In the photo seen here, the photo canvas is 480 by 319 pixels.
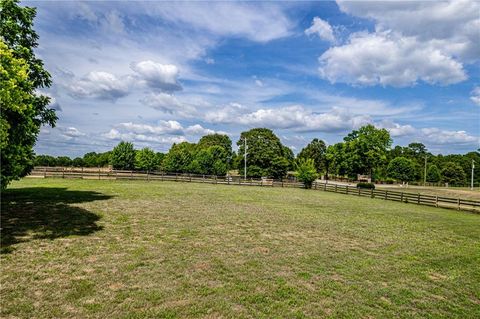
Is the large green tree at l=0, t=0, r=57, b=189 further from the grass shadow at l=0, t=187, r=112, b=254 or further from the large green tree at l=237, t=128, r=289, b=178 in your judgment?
the large green tree at l=237, t=128, r=289, b=178

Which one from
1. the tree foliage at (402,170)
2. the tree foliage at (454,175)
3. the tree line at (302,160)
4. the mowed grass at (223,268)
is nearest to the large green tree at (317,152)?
the tree line at (302,160)

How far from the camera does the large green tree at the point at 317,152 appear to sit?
86.6 meters

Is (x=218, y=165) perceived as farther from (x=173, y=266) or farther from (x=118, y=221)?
(x=173, y=266)

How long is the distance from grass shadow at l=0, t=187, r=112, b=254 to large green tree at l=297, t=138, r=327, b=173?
75.6 meters

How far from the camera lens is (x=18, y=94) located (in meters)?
10.1

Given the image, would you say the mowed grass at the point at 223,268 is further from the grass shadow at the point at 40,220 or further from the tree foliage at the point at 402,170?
the tree foliage at the point at 402,170

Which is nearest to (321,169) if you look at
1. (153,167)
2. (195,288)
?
(153,167)

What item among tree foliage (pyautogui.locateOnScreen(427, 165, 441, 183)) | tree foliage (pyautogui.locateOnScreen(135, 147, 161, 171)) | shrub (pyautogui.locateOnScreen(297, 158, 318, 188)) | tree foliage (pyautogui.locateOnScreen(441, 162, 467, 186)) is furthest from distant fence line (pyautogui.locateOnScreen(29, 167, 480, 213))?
tree foliage (pyautogui.locateOnScreen(441, 162, 467, 186))

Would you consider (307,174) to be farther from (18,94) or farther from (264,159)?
(18,94)

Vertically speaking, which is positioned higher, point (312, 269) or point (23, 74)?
point (23, 74)

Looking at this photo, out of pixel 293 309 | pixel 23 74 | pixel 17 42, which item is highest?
pixel 17 42

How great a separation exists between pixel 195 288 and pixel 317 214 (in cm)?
1339

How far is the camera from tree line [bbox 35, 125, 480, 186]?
60.2 m

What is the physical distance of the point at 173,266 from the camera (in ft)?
26.8
